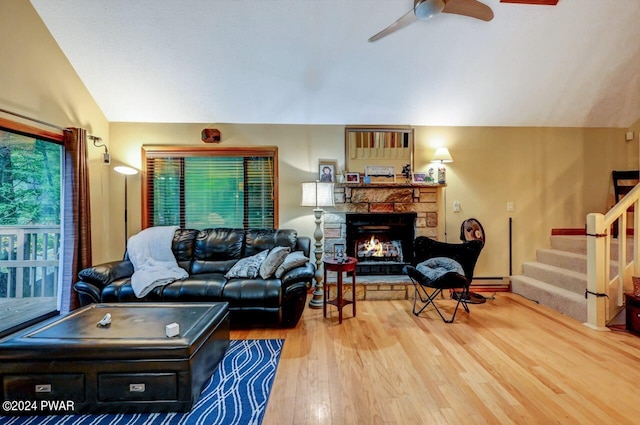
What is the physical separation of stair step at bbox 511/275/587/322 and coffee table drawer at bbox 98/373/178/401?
3848 mm

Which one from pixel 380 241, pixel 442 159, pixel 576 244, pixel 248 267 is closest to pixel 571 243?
pixel 576 244

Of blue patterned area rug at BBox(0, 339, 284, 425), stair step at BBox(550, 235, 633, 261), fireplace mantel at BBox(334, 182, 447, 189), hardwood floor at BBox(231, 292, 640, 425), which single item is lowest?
blue patterned area rug at BBox(0, 339, 284, 425)

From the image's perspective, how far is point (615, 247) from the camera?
357 centimetres

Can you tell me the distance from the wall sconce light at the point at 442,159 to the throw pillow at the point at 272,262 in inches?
94.8

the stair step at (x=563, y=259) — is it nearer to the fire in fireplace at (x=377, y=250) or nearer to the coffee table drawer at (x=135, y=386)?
the fire in fireplace at (x=377, y=250)

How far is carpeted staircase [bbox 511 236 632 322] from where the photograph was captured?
326 centimetres

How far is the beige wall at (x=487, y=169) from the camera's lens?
412 centimetres

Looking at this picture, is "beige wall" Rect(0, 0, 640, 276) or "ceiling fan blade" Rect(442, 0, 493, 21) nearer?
"ceiling fan blade" Rect(442, 0, 493, 21)

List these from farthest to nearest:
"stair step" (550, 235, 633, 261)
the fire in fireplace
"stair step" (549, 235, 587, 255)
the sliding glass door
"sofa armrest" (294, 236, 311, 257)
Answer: the fire in fireplace < "stair step" (549, 235, 587, 255) < "sofa armrest" (294, 236, 311, 257) < "stair step" (550, 235, 633, 261) < the sliding glass door

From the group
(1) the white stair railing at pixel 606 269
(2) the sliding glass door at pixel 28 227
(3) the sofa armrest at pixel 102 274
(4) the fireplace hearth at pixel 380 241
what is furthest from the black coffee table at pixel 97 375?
(1) the white stair railing at pixel 606 269

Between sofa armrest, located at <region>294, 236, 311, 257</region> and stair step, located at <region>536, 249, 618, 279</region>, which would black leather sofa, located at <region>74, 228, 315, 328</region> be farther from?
stair step, located at <region>536, 249, 618, 279</region>

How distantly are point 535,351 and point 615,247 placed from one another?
2.21 metres

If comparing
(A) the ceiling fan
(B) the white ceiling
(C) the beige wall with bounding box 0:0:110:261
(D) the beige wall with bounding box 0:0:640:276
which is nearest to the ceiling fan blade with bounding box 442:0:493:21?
(A) the ceiling fan

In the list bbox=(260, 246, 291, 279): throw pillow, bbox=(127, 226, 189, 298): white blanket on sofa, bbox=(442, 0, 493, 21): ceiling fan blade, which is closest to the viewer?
bbox=(442, 0, 493, 21): ceiling fan blade
